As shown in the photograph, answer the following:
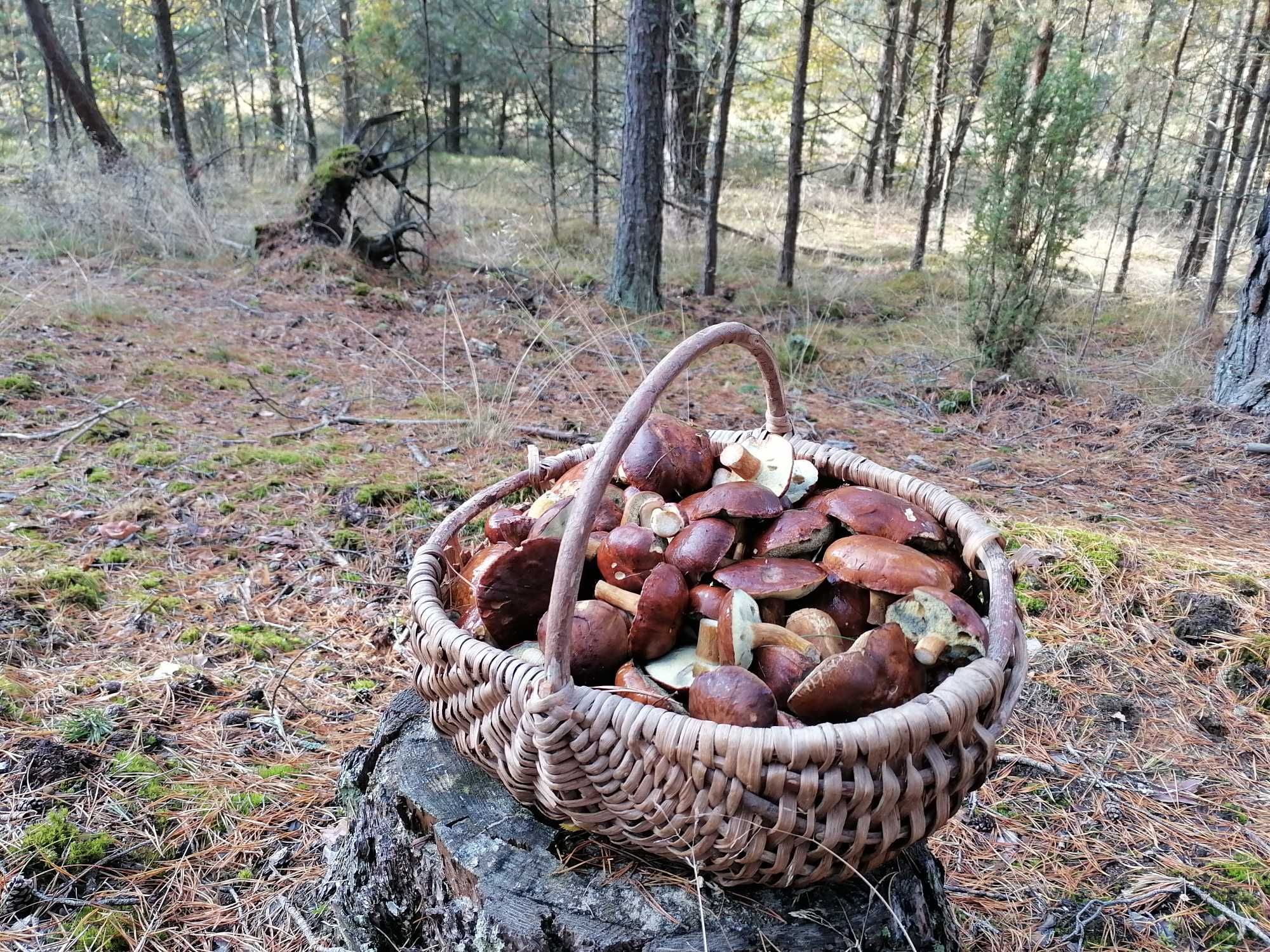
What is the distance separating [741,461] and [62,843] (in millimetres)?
1583

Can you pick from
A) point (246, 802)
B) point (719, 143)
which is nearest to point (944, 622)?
point (246, 802)

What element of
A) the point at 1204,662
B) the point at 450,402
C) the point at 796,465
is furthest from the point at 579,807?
the point at 450,402

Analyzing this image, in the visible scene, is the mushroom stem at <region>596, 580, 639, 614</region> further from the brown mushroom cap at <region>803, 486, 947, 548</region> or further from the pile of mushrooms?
the brown mushroom cap at <region>803, 486, 947, 548</region>

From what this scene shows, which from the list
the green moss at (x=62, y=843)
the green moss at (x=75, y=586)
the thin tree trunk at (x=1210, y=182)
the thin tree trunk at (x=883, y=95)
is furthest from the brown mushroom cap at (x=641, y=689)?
the thin tree trunk at (x=1210, y=182)

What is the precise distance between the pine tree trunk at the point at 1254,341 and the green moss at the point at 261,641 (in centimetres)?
521

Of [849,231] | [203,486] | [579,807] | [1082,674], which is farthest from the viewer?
[849,231]

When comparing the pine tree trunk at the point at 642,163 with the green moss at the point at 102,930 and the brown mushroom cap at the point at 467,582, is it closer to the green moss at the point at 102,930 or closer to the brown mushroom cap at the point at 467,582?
the brown mushroom cap at the point at 467,582

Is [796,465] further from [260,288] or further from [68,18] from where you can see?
[68,18]

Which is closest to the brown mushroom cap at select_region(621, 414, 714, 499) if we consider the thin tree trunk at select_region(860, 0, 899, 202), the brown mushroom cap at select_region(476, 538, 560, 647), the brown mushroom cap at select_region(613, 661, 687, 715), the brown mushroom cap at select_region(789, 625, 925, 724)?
the brown mushroom cap at select_region(476, 538, 560, 647)

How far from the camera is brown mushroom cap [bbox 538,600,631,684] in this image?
4.10 feet

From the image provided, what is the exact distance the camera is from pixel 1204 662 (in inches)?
93.2

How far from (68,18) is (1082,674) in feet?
71.7

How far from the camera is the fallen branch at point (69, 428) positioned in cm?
347

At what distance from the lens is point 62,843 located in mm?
1541
